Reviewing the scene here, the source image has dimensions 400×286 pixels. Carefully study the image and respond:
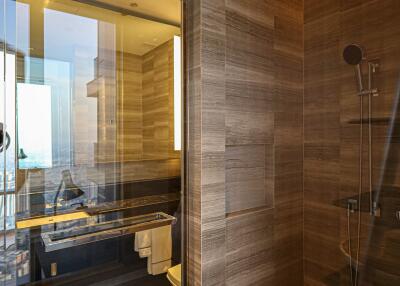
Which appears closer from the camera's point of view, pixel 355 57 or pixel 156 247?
pixel 156 247

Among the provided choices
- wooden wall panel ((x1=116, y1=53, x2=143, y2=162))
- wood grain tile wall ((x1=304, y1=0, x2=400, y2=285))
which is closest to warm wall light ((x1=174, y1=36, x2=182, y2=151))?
wooden wall panel ((x1=116, y1=53, x2=143, y2=162))

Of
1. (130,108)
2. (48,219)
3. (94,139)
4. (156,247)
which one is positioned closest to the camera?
(48,219)

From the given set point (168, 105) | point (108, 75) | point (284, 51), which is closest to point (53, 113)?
point (108, 75)

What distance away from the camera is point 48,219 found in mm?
1371

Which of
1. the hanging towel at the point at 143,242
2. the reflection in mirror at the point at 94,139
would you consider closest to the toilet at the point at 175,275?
the reflection in mirror at the point at 94,139

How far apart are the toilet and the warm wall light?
0.62 metres

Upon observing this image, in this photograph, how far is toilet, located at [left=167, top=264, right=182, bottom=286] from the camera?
4.73 ft

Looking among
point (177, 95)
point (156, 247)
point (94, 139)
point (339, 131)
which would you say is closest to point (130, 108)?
point (94, 139)

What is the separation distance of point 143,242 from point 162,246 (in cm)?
11

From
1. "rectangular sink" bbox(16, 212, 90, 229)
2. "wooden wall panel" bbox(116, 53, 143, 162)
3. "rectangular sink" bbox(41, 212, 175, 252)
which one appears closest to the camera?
"rectangular sink" bbox(16, 212, 90, 229)

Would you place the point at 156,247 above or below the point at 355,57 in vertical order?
below

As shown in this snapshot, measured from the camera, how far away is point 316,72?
70.3 inches

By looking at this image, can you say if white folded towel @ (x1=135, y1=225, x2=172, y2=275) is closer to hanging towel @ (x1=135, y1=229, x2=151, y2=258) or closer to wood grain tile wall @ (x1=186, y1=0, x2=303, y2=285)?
hanging towel @ (x1=135, y1=229, x2=151, y2=258)

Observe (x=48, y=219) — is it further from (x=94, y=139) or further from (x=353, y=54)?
(x=353, y=54)
